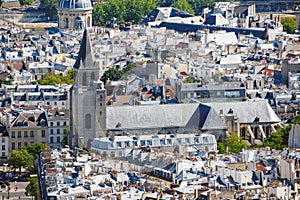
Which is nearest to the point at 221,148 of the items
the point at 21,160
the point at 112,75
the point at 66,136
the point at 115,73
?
the point at 21,160

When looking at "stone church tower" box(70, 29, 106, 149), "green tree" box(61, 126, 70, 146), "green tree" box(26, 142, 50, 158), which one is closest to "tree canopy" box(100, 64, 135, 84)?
"green tree" box(61, 126, 70, 146)

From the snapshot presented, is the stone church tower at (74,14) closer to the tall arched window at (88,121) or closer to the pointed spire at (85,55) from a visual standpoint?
the pointed spire at (85,55)

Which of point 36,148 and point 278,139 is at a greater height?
point 278,139

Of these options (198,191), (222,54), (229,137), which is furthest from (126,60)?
(198,191)

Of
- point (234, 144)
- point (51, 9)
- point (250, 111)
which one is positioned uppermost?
→ point (51, 9)

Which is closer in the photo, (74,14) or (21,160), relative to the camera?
(21,160)

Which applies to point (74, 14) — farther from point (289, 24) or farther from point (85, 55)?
point (85, 55)
